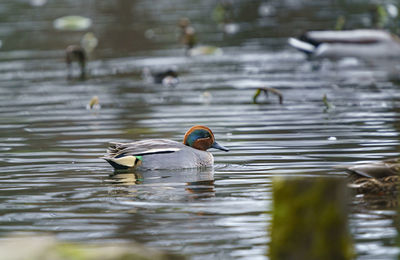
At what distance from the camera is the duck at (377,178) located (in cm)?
952

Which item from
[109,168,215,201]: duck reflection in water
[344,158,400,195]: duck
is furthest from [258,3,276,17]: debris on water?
[344,158,400,195]: duck

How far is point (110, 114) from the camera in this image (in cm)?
1725

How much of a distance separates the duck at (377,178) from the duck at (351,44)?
1592 centimetres

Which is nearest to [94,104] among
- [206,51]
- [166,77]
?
[166,77]

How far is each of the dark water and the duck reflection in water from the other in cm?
2

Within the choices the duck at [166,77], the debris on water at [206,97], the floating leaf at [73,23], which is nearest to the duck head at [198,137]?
the debris on water at [206,97]

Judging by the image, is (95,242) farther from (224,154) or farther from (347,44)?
(347,44)

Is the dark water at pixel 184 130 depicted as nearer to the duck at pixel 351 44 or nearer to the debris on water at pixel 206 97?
the debris on water at pixel 206 97

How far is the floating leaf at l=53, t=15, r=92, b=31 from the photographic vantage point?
3538 centimetres

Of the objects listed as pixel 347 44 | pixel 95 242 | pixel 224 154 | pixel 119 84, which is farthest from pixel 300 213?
pixel 347 44

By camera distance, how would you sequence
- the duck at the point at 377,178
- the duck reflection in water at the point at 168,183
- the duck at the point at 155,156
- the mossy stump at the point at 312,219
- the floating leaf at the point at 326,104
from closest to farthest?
the mossy stump at the point at 312,219
the duck at the point at 377,178
the duck reflection in water at the point at 168,183
the duck at the point at 155,156
the floating leaf at the point at 326,104

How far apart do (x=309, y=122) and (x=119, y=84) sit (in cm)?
743

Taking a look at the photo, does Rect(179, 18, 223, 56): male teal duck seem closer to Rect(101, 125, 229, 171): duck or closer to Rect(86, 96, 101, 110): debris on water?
Rect(86, 96, 101, 110): debris on water

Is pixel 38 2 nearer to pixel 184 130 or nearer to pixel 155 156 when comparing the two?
pixel 184 130
